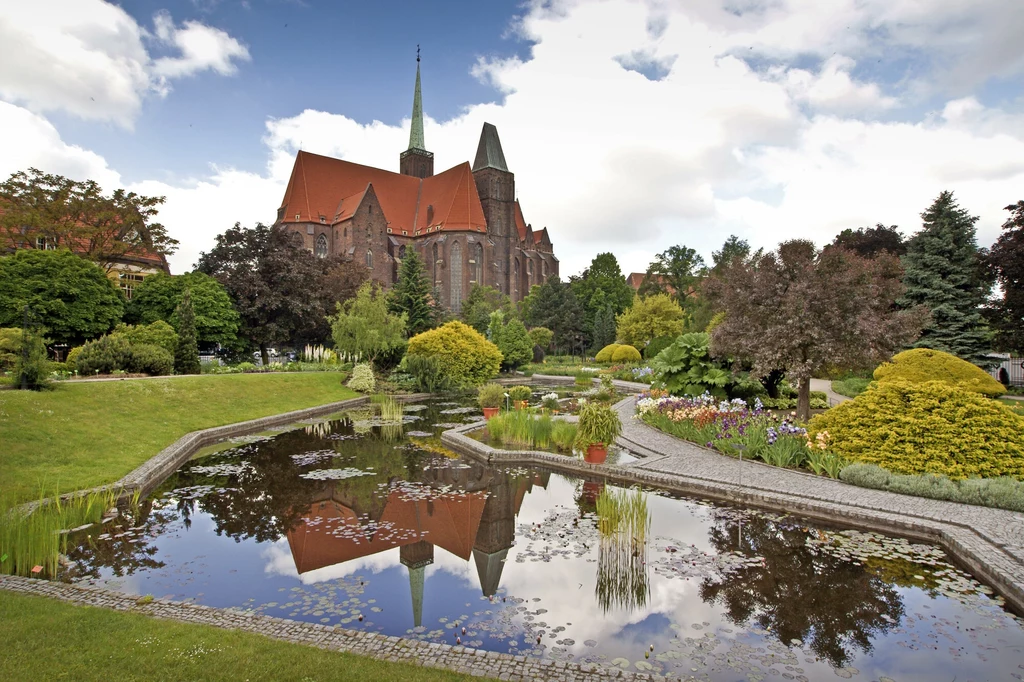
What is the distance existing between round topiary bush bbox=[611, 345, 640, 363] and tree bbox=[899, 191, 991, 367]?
1696 cm

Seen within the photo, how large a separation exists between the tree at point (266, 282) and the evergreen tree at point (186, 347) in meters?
6.87

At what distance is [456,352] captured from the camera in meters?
25.9

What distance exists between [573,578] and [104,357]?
18373 millimetres

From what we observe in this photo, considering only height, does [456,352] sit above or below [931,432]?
above

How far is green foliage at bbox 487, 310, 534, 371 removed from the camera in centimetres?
3400

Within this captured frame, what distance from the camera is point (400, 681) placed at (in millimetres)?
3447

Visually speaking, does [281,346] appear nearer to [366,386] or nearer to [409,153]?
[366,386]

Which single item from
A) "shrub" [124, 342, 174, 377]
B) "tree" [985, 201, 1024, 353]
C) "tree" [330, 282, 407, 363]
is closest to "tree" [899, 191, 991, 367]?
"tree" [985, 201, 1024, 353]

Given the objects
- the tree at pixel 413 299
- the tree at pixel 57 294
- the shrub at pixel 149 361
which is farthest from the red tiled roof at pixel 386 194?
the shrub at pixel 149 361

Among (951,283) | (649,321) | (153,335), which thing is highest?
(951,283)

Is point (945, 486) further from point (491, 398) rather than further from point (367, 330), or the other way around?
point (367, 330)

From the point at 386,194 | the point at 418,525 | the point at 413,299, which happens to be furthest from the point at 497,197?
the point at 418,525

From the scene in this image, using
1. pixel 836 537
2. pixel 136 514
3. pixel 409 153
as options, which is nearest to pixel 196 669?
pixel 136 514

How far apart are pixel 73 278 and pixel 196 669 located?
2485 cm
